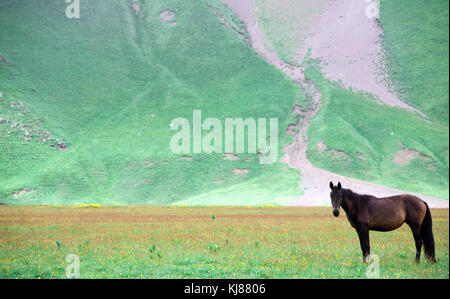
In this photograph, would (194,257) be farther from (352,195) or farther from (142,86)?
(142,86)

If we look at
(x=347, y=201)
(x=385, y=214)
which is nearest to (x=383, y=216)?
(x=385, y=214)

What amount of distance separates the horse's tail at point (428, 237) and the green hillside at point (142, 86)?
1329 inches

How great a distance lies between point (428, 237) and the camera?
15.8m

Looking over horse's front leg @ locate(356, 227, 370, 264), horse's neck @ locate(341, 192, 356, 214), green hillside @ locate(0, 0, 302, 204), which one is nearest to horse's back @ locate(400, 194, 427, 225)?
horse's front leg @ locate(356, 227, 370, 264)

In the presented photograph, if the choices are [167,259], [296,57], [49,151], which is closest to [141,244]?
[167,259]

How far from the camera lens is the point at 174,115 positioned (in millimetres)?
134375

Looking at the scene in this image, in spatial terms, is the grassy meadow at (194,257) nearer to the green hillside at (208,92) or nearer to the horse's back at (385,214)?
the horse's back at (385,214)

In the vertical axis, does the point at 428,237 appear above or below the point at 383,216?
below

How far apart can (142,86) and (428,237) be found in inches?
5520

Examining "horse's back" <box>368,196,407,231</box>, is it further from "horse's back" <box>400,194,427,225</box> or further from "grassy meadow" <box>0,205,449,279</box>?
"grassy meadow" <box>0,205,449,279</box>

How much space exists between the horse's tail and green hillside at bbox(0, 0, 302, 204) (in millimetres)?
33759

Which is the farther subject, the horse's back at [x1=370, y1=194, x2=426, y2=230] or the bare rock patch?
the bare rock patch

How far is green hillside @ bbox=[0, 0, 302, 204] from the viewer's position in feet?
283

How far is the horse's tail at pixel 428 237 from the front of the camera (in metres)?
15.5
